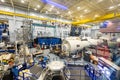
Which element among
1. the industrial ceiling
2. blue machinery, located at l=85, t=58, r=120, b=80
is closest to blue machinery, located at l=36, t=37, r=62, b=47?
the industrial ceiling

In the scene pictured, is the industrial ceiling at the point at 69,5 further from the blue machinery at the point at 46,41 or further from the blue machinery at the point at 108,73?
the blue machinery at the point at 108,73

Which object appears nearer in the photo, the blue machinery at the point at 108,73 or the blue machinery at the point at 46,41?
the blue machinery at the point at 108,73

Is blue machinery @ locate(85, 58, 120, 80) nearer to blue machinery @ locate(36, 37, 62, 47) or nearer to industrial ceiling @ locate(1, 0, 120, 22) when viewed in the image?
industrial ceiling @ locate(1, 0, 120, 22)

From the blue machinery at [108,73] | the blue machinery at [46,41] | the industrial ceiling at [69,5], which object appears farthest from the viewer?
the blue machinery at [46,41]

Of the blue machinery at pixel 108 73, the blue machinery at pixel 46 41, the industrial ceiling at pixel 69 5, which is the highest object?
the industrial ceiling at pixel 69 5

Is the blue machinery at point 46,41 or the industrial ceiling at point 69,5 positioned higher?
the industrial ceiling at point 69,5

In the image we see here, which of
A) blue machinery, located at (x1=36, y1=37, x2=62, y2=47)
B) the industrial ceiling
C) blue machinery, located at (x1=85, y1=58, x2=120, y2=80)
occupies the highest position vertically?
the industrial ceiling

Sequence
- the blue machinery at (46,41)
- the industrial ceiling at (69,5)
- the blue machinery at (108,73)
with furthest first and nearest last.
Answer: the blue machinery at (46,41) → the industrial ceiling at (69,5) → the blue machinery at (108,73)

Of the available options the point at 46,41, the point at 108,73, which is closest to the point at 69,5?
the point at 46,41

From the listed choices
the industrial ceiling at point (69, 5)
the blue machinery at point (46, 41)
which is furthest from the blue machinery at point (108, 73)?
the blue machinery at point (46, 41)

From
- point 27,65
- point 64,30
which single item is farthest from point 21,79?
point 64,30

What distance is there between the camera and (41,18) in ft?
56.4

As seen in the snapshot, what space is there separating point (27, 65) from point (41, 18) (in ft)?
41.0

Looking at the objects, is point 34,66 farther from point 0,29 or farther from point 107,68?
point 0,29
